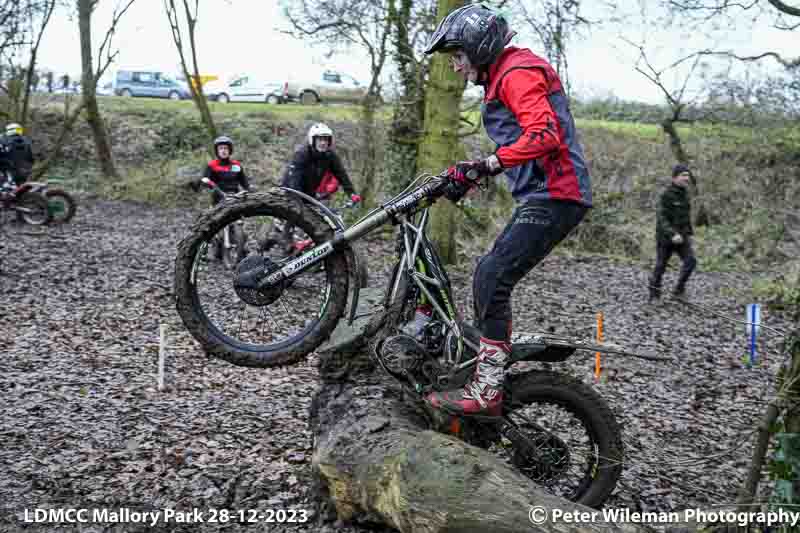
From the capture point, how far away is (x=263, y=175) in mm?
21781

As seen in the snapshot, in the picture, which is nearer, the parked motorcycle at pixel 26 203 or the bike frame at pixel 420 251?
the bike frame at pixel 420 251

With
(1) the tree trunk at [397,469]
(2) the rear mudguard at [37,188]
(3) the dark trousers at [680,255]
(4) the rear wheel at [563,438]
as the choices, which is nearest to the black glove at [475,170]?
(4) the rear wheel at [563,438]

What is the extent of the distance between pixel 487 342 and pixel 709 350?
19.6 feet

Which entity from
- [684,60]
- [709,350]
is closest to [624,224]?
[684,60]

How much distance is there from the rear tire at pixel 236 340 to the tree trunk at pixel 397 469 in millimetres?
289

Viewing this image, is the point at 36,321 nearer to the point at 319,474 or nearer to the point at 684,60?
the point at 319,474

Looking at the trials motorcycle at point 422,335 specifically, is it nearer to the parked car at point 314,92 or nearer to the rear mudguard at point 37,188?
the rear mudguard at point 37,188

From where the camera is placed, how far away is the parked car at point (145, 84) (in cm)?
3172

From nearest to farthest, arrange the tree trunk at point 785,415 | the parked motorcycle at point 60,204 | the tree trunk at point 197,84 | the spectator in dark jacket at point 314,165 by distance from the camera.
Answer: the tree trunk at point 785,415, the spectator in dark jacket at point 314,165, the parked motorcycle at point 60,204, the tree trunk at point 197,84

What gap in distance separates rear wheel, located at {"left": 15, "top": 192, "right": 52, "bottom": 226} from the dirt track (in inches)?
148

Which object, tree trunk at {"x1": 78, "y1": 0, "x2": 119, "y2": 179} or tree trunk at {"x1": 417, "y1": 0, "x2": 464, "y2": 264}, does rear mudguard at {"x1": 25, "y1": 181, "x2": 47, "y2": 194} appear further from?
tree trunk at {"x1": 417, "y1": 0, "x2": 464, "y2": 264}

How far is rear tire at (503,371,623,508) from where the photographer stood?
3.90m

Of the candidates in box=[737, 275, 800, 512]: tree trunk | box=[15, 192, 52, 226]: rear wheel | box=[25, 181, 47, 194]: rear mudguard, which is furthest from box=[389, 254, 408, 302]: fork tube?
box=[25, 181, 47, 194]: rear mudguard

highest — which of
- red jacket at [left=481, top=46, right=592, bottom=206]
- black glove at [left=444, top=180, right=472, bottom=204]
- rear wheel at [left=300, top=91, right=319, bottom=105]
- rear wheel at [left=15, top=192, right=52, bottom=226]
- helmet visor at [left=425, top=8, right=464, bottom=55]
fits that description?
rear wheel at [left=300, top=91, right=319, bottom=105]
